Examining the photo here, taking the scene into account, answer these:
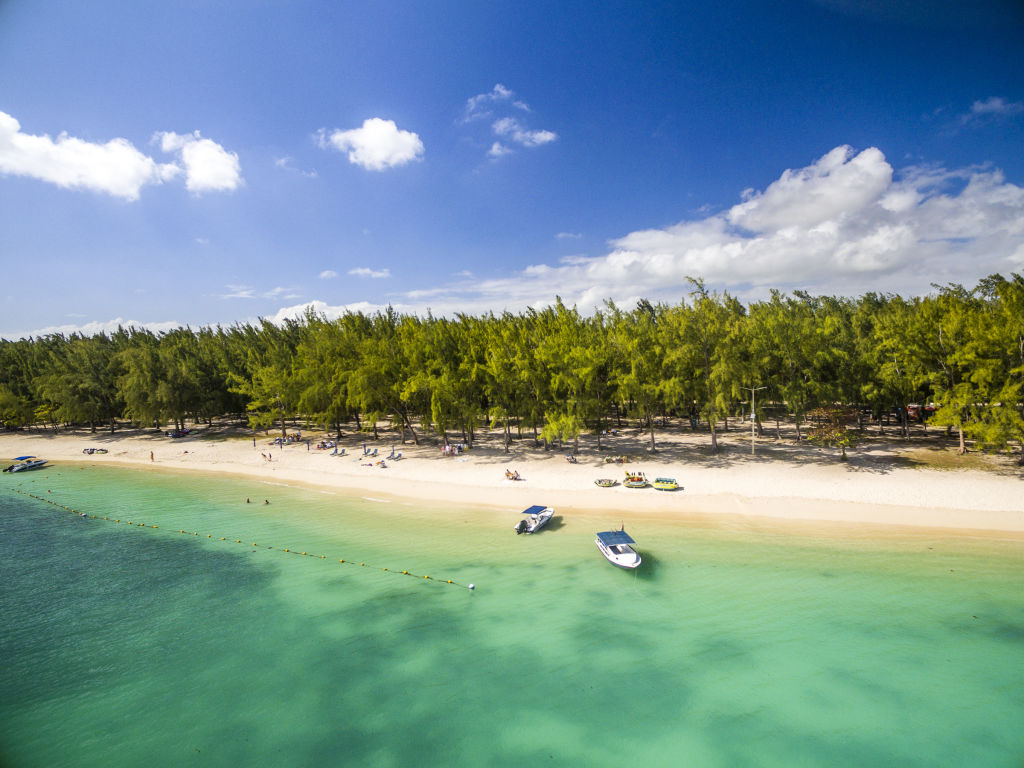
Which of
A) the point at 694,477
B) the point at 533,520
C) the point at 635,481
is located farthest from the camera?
the point at 694,477

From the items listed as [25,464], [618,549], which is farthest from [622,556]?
[25,464]

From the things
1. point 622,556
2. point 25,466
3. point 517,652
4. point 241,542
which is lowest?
point 517,652

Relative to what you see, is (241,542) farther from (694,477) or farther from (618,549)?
(694,477)

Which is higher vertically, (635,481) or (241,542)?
(635,481)

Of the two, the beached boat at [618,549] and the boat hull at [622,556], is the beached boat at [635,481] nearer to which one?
the beached boat at [618,549]

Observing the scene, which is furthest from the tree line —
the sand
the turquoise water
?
the turquoise water

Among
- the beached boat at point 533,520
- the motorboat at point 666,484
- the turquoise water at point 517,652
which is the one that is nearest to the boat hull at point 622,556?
the turquoise water at point 517,652

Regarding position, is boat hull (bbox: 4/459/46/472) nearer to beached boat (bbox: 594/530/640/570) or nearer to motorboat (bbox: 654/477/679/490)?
beached boat (bbox: 594/530/640/570)
